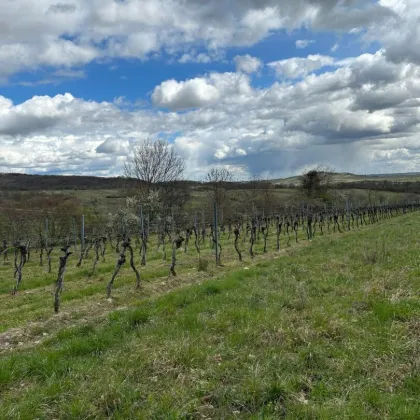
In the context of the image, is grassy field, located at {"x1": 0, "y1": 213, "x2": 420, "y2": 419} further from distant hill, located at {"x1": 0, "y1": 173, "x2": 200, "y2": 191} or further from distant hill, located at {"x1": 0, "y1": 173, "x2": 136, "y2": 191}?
distant hill, located at {"x1": 0, "y1": 173, "x2": 136, "y2": 191}

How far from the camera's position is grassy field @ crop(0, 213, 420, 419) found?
14.9ft

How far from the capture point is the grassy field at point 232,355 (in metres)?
4.55

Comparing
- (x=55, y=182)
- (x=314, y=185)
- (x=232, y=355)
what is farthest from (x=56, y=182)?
(x=232, y=355)

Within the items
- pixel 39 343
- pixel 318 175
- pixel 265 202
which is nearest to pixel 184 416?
pixel 39 343

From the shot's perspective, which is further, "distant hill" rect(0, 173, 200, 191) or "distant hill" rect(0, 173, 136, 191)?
"distant hill" rect(0, 173, 136, 191)

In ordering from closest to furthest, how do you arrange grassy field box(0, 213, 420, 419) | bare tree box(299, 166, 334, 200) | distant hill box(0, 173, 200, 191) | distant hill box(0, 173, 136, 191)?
grassy field box(0, 213, 420, 419), bare tree box(299, 166, 334, 200), distant hill box(0, 173, 200, 191), distant hill box(0, 173, 136, 191)

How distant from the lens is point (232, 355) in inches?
231

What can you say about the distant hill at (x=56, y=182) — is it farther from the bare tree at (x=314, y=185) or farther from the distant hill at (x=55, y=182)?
the bare tree at (x=314, y=185)

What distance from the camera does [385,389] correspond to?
4.68 m

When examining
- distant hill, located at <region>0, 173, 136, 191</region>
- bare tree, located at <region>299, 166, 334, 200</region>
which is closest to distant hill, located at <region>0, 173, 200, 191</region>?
distant hill, located at <region>0, 173, 136, 191</region>

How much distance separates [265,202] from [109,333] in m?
60.7

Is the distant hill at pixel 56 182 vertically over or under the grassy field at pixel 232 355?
over

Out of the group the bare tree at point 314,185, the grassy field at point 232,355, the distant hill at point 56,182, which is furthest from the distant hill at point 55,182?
the grassy field at point 232,355

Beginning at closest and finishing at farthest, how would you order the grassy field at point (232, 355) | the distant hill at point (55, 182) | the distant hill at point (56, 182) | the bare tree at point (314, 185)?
1. the grassy field at point (232, 355)
2. the bare tree at point (314, 185)
3. the distant hill at point (56, 182)
4. the distant hill at point (55, 182)
